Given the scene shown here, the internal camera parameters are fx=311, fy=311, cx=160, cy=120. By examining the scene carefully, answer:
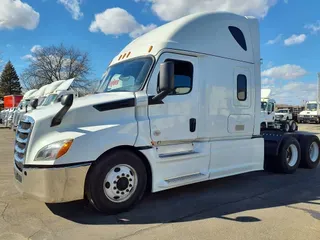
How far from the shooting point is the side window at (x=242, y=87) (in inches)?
258

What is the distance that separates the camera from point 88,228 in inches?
167

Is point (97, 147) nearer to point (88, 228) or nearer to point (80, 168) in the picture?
point (80, 168)

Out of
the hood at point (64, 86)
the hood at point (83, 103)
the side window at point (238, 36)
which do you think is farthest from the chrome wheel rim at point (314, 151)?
the hood at point (64, 86)

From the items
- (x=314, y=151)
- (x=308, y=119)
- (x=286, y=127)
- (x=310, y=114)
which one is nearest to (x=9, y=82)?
(x=308, y=119)

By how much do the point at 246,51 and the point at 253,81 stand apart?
0.67m

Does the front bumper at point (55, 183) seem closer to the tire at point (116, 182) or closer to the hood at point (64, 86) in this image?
the tire at point (116, 182)

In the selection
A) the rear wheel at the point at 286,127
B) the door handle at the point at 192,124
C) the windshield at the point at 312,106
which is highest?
the windshield at the point at 312,106

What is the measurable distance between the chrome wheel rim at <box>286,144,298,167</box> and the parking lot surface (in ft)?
5.97

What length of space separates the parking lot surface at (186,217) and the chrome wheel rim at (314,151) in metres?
2.82

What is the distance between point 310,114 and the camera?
123 ft

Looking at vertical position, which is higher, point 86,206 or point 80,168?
point 80,168

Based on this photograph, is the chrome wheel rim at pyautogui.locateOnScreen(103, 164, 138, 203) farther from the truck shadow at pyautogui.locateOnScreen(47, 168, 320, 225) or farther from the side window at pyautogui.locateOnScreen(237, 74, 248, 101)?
the side window at pyautogui.locateOnScreen(237, 74, 248, 101)

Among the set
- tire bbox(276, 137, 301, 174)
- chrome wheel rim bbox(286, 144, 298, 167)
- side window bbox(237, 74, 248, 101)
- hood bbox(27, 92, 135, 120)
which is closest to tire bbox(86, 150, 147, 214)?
hood bbox(27, 92, 135, 120)

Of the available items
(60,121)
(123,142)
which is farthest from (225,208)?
(60,121)
